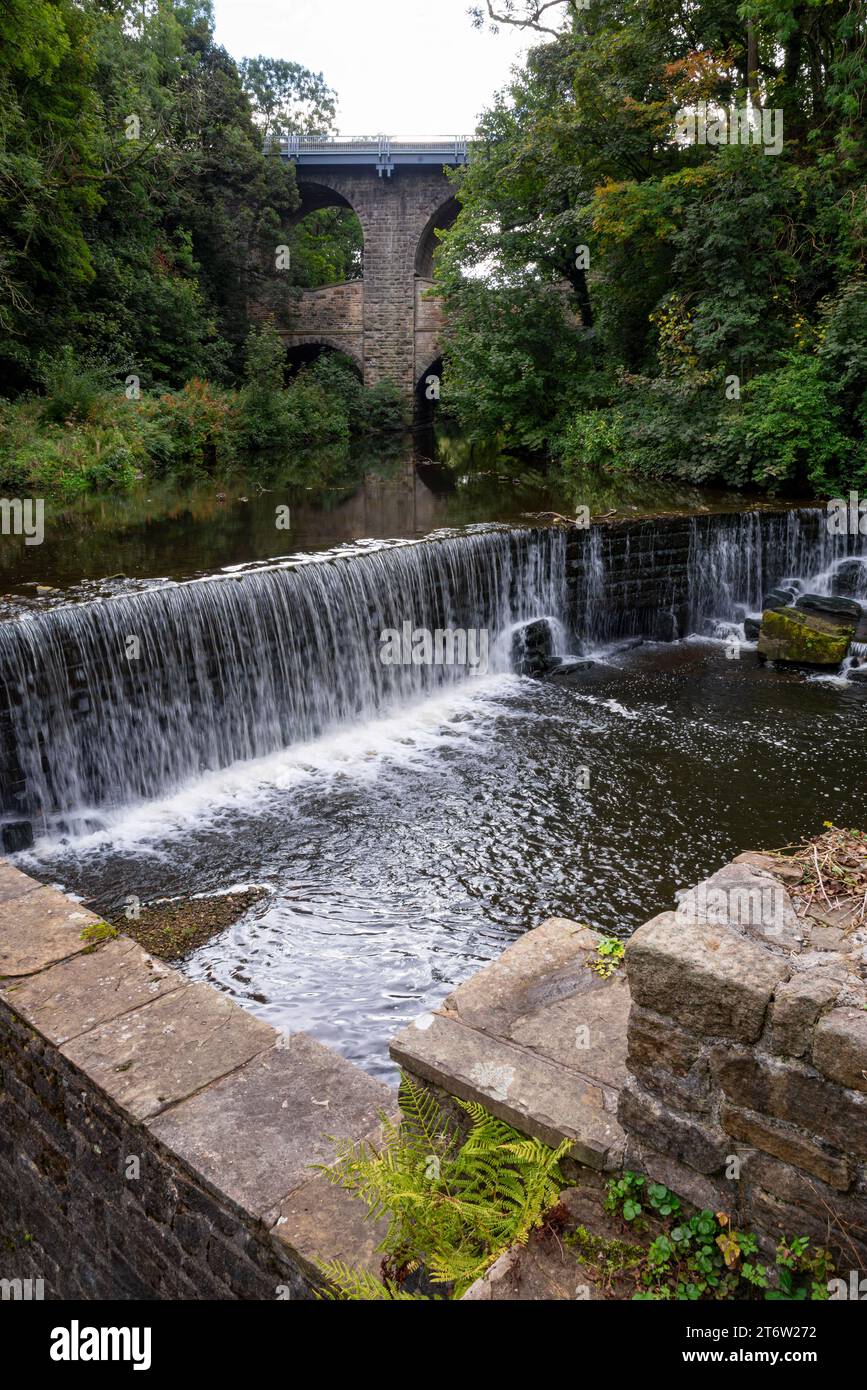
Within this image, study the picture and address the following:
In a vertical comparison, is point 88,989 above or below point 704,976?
below


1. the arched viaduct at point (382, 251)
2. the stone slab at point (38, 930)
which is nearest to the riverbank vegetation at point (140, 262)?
the arched viaduct at point (382, 251)

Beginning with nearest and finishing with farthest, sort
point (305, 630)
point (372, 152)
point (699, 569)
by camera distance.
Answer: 1. point (305, 630)
2. point (699, 569)
3. point (372, 152)

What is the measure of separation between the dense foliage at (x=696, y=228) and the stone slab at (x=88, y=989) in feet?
43.7

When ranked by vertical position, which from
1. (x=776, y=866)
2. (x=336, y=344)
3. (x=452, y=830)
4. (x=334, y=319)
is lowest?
(x=452, y=830)

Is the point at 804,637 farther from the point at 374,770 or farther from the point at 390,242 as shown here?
the point at 390,242

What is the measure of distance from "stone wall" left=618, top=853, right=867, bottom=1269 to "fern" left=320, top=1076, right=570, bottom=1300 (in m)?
0.30

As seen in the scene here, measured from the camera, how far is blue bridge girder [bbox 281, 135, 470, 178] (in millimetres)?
30797

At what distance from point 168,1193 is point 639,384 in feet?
59.5

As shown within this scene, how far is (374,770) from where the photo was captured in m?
7.79

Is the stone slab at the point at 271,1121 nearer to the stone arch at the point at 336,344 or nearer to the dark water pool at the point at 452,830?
the dark water pool at the point at 452,830

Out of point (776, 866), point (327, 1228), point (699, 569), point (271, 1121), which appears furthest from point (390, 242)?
point (327, 1228)

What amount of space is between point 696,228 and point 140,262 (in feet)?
45.9
